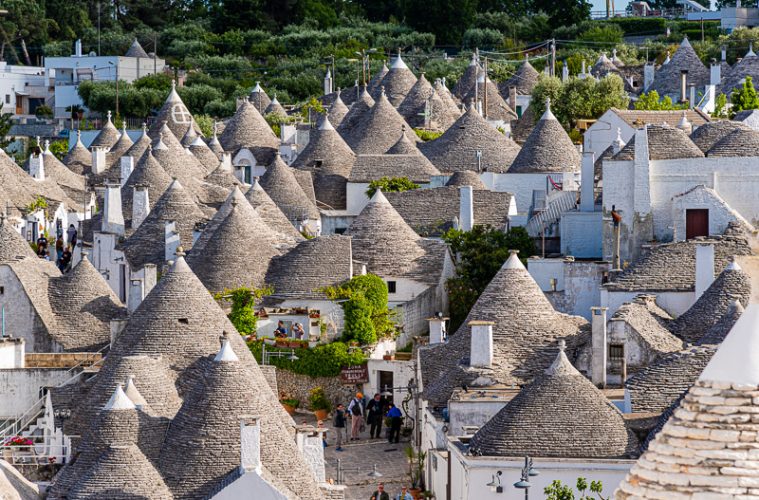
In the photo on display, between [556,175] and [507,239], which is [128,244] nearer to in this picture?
[507,239]

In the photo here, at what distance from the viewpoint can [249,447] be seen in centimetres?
2869

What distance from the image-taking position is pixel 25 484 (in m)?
29.3

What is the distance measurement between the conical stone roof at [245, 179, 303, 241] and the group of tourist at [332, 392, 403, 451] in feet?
40.7

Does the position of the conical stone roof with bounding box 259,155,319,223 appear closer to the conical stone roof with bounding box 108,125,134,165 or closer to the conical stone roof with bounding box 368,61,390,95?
the conical stone roof with bounding box 108,125,134,165

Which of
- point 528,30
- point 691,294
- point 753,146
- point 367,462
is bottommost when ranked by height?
point 367,462

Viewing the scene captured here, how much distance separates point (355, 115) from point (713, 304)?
40.4 m

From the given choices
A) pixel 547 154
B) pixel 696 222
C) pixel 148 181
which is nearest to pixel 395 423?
pixel 696 222

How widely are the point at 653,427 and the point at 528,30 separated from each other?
90.4 metres

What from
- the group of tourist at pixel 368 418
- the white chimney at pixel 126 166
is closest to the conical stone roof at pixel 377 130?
the white chimney at pixel 126 166

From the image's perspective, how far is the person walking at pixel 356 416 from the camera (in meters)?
40.0

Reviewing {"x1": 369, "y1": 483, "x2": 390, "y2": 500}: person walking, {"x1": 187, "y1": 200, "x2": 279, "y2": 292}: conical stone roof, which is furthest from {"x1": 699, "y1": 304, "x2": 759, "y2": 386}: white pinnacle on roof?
{"x1": 187, "y1": 200, "x2": 279, "y2": 292}: conical stone roof

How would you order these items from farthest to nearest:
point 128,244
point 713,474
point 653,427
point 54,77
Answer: point 54,77, point 128,244, point 653,427, point 713,474

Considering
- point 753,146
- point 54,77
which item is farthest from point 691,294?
point 54,77

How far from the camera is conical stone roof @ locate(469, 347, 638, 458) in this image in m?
28.7
